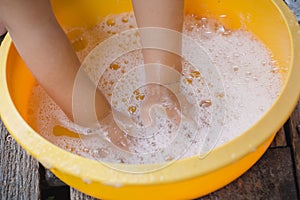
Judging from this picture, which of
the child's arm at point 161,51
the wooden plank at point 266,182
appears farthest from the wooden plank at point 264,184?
the child's arm at point 161,51

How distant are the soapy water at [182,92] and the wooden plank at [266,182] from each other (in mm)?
89

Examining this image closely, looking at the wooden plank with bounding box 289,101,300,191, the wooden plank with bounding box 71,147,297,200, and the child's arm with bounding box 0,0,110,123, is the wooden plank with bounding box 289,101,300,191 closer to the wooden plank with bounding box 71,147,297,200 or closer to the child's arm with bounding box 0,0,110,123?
the wooden plank with bounding box 71,147,297,200

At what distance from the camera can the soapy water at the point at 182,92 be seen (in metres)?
0.95

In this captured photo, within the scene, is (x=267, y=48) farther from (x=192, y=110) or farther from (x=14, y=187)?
(x=14, y=187)

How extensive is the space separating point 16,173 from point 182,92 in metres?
0.40

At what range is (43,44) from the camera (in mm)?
799

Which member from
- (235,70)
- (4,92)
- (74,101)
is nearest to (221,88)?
(235,70)

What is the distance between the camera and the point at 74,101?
2.94 ft

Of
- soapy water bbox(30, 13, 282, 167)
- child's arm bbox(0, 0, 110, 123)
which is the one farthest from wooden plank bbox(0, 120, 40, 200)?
child's arm bbox(0, 0, 110, 123)

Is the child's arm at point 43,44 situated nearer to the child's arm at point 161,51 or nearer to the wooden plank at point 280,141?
the child's arm at point 161,51

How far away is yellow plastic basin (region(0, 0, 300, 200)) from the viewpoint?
71 centimetres

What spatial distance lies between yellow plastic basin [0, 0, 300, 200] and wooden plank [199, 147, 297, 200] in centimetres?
5

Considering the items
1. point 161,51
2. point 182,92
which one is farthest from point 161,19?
point 182,92

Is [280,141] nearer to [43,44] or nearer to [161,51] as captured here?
[161,51]
